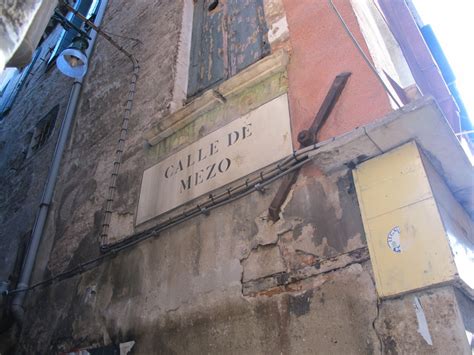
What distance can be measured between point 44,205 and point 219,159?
2.91m

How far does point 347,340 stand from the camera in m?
1.99

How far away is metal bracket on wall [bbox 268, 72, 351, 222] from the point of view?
264 centimetres

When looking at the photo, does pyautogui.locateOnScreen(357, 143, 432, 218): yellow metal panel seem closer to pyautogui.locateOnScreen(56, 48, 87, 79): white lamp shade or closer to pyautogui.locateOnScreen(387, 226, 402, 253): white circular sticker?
pyautogui.locateOnScreen(387, 226, 402, 253): white circular sticker

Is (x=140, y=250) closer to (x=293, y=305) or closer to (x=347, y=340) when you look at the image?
(x=293, y=305)

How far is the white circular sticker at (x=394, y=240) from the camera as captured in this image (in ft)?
6.52

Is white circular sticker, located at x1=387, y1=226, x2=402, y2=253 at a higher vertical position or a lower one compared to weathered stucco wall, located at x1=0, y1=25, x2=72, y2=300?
lower

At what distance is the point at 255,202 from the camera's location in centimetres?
283

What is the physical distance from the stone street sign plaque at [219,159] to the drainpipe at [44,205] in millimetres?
1788

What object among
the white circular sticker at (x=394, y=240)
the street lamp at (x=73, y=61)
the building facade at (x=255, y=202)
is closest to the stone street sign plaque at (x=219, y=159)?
the building facade at (x=255, y=202)

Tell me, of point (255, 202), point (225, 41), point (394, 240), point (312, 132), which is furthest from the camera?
point (225, 41)

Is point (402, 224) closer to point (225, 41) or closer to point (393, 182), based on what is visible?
point (393, 182)

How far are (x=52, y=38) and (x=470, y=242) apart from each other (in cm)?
1018

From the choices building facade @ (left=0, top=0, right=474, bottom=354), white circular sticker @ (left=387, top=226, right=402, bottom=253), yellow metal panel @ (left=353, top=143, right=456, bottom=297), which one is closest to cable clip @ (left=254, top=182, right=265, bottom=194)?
building facade @ (left=0, top=0, right=474, bottom=354)

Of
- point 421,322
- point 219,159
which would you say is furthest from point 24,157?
point 421,322
